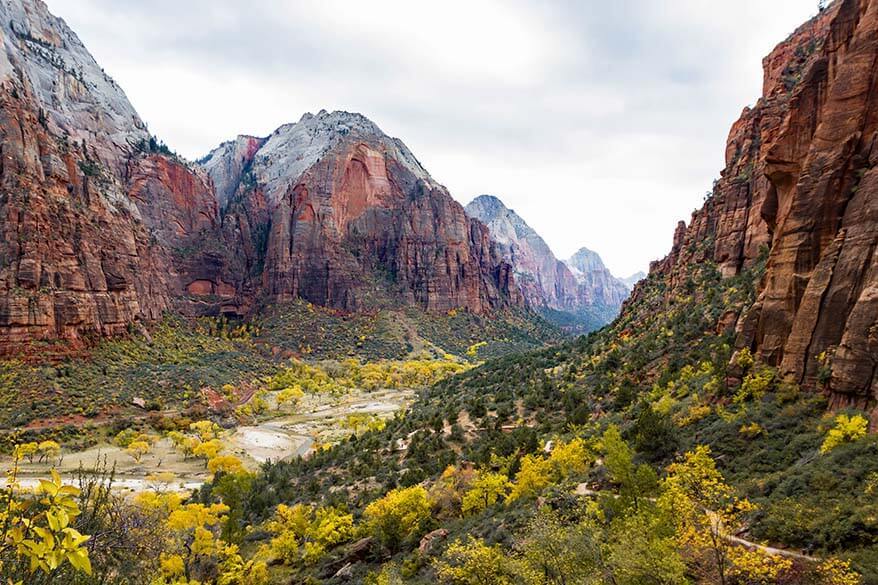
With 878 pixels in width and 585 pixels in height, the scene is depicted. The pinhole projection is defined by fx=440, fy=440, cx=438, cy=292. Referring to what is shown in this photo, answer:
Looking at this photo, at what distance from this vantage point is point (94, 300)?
7200 centimetres

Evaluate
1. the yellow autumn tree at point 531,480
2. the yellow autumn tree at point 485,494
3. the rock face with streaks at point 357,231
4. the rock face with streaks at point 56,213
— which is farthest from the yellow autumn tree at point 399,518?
the rock face with streaks at point 357,231

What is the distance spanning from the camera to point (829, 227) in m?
21.5

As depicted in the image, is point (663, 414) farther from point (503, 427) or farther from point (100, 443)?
point (100, 443)

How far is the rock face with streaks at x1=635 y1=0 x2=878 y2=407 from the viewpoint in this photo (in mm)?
18391

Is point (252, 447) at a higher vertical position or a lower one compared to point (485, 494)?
lower

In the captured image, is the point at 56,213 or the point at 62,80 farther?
the point at 62,80

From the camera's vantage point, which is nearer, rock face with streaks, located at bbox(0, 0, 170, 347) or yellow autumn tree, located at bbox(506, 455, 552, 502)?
yellow autumn tree, located at bbox(506, 455, 552, 502)

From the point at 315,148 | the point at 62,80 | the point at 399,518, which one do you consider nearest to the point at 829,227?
the point at 399,518

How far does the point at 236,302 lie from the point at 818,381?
5828 inches

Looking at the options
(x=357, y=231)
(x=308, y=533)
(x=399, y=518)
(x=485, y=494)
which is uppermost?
(x=357, y=231)

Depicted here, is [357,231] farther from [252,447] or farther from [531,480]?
[531,480]

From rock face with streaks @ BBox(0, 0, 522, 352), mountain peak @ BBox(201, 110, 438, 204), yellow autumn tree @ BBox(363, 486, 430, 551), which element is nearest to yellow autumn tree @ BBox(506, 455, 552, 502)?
yellow autumn tree @ BBox(363, 486, 430, 551)

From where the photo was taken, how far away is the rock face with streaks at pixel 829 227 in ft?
60.3

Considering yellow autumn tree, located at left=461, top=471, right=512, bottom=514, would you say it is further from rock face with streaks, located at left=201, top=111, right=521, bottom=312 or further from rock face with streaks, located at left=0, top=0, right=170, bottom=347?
rock face with streaks, located at left=201, top=111, right=521, bottom=312
